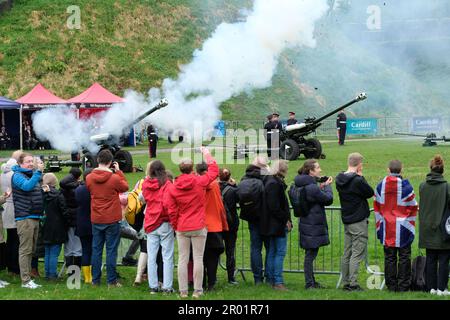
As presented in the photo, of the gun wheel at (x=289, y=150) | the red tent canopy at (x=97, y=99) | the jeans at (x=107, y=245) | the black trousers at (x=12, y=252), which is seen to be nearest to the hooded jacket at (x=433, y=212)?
the jeans at (x=107, y=245)

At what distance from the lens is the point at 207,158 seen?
387 inches

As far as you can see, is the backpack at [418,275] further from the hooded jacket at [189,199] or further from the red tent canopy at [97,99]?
the red tent canopy at [97,99]

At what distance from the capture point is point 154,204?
9852 mm

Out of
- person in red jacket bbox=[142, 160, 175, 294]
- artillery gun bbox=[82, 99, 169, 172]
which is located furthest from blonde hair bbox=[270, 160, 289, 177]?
artillery gun bbox=[82, 99, 169, 172]

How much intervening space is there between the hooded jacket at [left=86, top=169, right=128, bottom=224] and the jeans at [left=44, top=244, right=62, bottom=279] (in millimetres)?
1049

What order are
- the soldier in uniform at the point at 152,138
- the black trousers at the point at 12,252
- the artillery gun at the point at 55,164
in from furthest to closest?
1. the soldier in uniform at the point at 152,138
2. the artillery gun at the point at 55,164
3. the black trousers at the point at 12,252

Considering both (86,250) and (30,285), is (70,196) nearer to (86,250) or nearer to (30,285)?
(86,250)

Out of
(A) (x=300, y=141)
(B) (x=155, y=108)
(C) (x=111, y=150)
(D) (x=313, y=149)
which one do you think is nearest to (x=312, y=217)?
(B) (x=155, y=108)

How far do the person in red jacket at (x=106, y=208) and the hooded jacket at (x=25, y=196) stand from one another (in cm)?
69

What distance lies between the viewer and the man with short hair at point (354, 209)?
31.9 ft

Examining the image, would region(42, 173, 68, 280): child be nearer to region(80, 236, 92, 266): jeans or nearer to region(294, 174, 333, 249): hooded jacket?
region(80, 236, 92, 266): jeans

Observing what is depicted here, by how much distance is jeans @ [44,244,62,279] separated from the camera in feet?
35.2

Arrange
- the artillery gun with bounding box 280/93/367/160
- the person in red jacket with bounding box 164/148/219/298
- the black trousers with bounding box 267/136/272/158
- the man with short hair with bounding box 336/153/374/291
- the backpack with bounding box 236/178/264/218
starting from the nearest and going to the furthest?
the person in red jacket with bounding box 164/148/219/298 → the man with short hair with bounding box 336/153/374/291 → the backpack with bounding box 236/178/264/218 → the artillery gun with bounding box 280/93/367/160 → the black trousers with bounding box 267/136/272/158
